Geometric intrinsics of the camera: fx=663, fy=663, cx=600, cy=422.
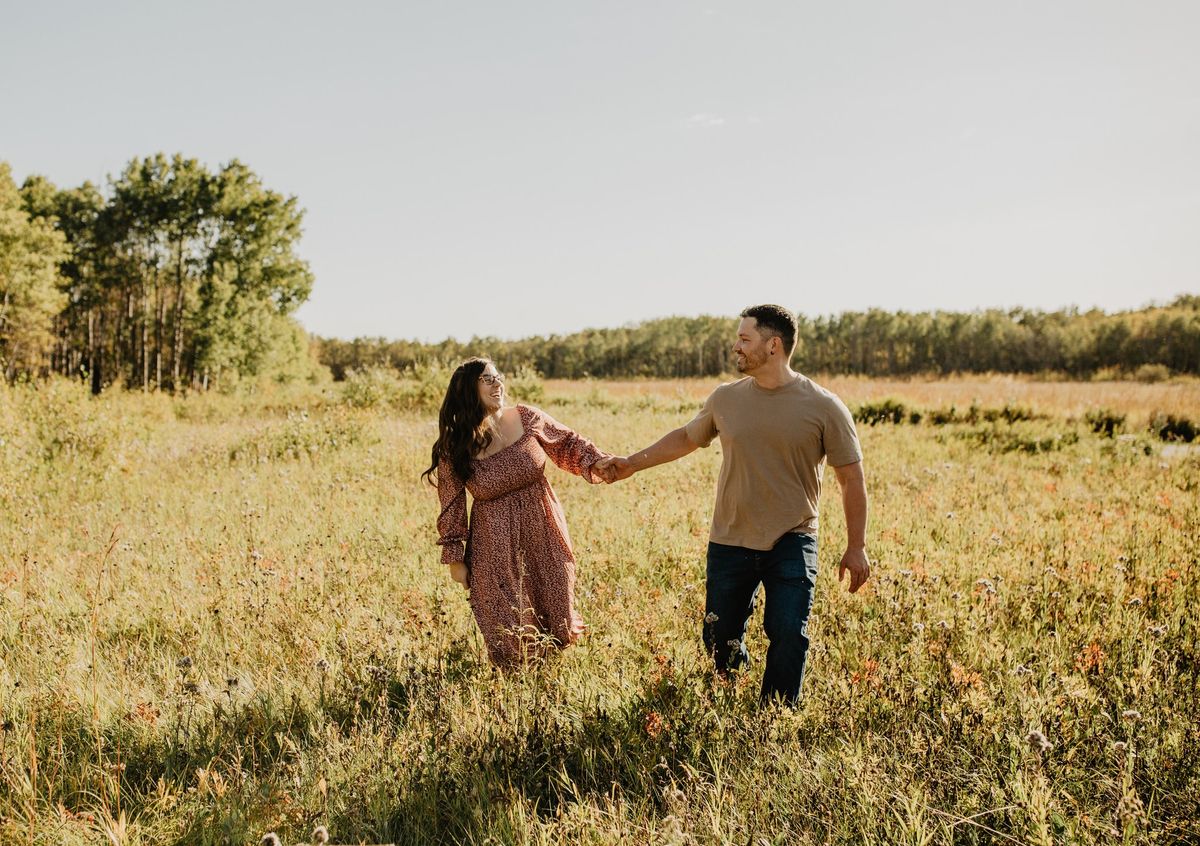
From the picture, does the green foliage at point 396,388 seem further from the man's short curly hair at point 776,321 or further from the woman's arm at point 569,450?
the man's short curly hair at point 776,321

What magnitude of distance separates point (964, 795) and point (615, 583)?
333 centimetres

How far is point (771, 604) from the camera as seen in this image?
11.6ft

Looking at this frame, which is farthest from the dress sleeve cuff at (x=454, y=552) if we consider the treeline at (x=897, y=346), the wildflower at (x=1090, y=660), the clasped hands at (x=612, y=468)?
the treeline at (x=897, y=346)

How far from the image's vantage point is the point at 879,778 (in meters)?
2.71

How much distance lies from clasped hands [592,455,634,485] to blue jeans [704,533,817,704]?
0.89 metres

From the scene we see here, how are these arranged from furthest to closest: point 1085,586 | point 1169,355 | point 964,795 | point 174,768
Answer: point 1169,355, point 1085,586, point 174,768, point 964,795

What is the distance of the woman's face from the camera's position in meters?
4.28

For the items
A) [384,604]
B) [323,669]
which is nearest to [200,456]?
[384,604]

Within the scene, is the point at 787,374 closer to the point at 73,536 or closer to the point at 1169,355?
the point at 73,536

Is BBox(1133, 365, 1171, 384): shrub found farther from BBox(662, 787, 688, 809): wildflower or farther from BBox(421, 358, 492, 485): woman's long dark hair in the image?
BBox(662, 787, 688, 809): wildflower

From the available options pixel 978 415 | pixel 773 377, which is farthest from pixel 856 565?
pixel 978 415

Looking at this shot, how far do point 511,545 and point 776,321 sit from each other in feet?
6.82

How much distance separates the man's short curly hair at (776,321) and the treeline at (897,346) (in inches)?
2181

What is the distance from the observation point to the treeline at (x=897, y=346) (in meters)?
74.7
